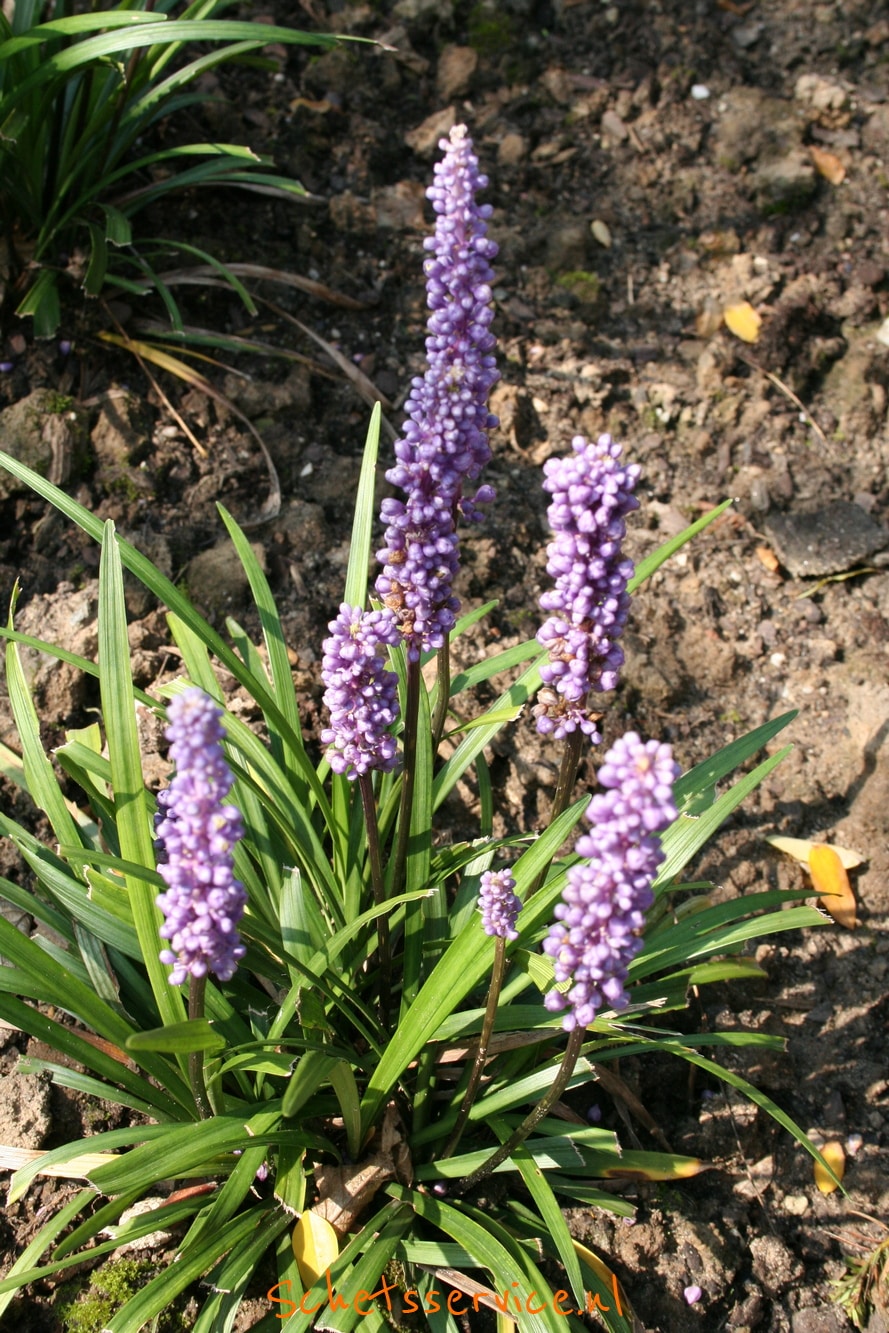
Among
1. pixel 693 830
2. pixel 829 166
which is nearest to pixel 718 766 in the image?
pixel 693 830

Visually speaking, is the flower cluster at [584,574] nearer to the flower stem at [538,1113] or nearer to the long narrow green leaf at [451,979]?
the long narrow green leaf at [451,979]

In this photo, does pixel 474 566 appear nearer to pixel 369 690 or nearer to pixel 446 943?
pixel 446 943

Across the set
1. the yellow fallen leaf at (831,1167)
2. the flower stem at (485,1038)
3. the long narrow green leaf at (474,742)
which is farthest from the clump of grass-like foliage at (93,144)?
the yellow fallen leaf at (831,1167)

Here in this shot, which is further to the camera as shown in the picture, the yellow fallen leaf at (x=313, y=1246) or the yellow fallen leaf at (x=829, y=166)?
the yellow fallen leaf at (x=829, y=166)

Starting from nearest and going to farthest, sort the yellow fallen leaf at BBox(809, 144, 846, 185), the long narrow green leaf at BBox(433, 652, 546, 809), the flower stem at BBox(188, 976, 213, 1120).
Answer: the flower stem at BBox(188, 976, 213, 1120)
the long narrow green leaf at BBox(433, 652, 546, 809)
the yellow fallen leaf at BBox(809, 144, 846, 185)

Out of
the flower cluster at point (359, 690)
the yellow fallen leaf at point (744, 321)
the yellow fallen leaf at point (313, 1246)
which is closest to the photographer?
the flower cluster at point (359, 690)

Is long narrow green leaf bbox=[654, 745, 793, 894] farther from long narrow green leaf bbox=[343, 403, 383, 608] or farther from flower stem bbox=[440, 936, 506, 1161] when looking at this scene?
long narrow green leaf bbox=[343, 403, 383, 608]

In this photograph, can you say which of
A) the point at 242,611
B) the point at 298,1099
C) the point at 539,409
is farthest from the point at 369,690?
the point at 539,409

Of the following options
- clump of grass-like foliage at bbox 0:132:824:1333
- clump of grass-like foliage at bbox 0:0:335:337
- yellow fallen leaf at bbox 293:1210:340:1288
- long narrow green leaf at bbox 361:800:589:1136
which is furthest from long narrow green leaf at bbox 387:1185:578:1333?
clump of grass-like foliage at bbox 0:0:335:337
